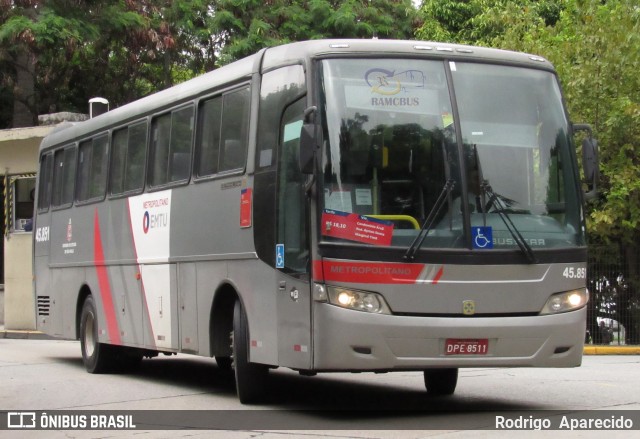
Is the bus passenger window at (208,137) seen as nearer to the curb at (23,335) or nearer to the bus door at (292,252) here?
the bus door at (292,252)

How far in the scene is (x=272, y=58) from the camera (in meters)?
11.4

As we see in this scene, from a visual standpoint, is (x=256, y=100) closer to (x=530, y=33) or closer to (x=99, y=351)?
(x=99, y=351)

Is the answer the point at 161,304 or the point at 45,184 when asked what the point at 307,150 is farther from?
the point at 45,184

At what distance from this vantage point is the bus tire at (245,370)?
454 inches

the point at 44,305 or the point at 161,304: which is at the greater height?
the point at 161,304

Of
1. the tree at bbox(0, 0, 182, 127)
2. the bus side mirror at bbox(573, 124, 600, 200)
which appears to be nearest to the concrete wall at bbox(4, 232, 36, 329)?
the tree at bbox(0, 0, 182, 127)

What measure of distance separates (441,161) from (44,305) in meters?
10.3

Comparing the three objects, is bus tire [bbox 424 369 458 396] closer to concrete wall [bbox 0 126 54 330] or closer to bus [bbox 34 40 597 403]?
bus [bbox 34 40 597 403]

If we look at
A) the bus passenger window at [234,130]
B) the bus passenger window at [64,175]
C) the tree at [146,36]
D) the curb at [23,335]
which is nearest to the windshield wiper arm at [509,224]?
the bus passenger window at [234,130]

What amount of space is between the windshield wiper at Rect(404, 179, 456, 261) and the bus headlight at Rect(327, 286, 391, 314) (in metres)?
0.44

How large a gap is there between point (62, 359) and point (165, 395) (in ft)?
21.5

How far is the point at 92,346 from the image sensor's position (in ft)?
55.2

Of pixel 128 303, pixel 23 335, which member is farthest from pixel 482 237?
pixel 23 335

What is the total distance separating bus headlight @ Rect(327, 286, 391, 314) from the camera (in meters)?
9.96
